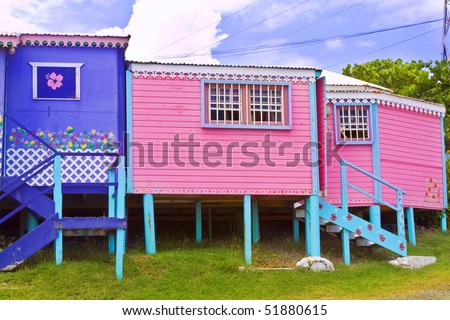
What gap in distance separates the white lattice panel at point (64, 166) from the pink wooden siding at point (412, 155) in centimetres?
749

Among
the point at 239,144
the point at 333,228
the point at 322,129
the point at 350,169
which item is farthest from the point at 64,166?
the point at 350,169

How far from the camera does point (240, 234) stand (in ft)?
66.0

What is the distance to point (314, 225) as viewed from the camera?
17.4 meters

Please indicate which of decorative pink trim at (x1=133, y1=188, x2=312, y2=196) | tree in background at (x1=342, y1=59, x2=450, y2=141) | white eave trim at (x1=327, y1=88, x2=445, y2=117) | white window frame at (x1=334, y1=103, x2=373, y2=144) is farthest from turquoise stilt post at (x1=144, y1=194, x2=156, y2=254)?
tree in background at (x1=342, y1=59, x2=450, y2=141)

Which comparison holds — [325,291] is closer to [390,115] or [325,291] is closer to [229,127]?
[229,127]

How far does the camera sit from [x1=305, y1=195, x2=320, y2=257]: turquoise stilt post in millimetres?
17312

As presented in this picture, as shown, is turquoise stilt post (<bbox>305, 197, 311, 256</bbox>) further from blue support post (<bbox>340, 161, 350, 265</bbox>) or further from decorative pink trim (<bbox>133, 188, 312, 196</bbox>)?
blue support post (<bbox>340, 161, 350, 265</bbox>)

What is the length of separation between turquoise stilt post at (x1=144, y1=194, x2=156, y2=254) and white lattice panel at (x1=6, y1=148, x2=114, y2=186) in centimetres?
109

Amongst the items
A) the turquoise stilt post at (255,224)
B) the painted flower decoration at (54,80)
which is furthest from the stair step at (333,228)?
the painted flower decoration at (54,80)

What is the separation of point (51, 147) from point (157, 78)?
10.4 ft

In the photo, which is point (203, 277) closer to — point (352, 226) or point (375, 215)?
point (352, 226)

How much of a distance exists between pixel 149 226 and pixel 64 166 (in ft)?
7.66

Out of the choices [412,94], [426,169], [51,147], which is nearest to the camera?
[51,147]

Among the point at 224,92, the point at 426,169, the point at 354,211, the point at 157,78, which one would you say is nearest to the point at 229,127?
the point at 224,92
